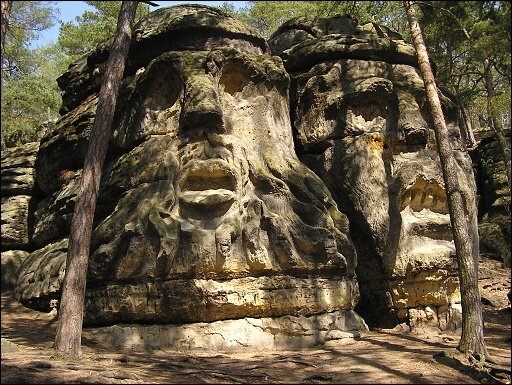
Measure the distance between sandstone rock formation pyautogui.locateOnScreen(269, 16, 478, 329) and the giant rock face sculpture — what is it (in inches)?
52.4

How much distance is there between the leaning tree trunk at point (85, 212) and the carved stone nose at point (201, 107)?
1.47 meters

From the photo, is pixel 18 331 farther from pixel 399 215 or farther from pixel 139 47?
pixel 399 215

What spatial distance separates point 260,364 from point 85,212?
3.95 meters

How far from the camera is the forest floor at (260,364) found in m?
5.92

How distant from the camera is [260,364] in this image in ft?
24.1

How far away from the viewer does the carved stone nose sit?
31.9 feet

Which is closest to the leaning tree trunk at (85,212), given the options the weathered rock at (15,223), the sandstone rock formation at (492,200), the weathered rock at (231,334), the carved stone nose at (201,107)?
the weathered rock at (231,334)

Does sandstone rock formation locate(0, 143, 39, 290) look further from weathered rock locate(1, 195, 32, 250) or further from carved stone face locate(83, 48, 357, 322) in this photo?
carved stone face locate(83, 48, 357, 322)

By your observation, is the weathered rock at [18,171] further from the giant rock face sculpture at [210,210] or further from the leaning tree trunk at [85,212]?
the leaning tree trunk at [85,212]

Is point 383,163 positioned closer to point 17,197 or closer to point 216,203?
point 216,203

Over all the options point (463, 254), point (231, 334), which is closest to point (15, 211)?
point (231, 334)

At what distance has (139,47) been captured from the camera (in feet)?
39.7

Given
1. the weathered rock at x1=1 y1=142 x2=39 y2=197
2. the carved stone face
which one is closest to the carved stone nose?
the carved stone face

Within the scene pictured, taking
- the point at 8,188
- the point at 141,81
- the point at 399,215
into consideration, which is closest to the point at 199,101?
the point at 141,81
